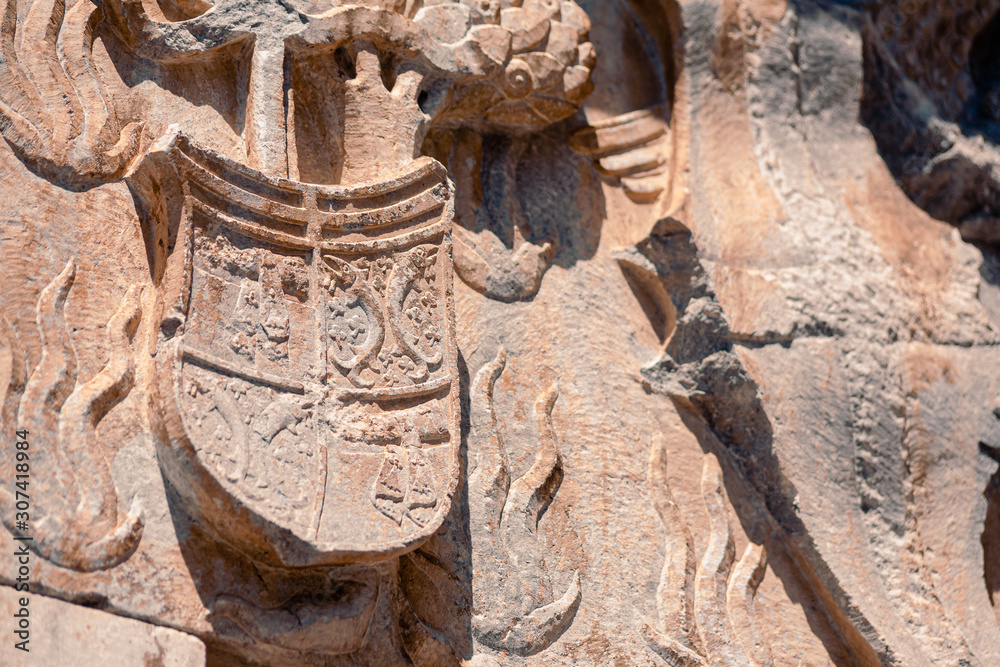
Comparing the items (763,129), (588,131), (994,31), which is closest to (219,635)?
(588,131)

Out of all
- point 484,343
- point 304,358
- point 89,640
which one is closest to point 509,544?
point 484,343

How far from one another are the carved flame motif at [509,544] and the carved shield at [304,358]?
0.21 meters

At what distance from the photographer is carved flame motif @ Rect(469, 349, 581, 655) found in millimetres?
1977

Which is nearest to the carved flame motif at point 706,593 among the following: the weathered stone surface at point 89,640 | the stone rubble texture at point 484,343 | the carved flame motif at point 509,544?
the stone rubble texture at point 484,343

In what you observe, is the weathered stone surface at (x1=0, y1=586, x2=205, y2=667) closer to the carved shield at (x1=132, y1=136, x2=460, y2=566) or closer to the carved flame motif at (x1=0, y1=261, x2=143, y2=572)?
the carved flame motif at (x1=0, y1=261, x2=143, y2=572)

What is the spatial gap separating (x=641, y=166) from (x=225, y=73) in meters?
1.15

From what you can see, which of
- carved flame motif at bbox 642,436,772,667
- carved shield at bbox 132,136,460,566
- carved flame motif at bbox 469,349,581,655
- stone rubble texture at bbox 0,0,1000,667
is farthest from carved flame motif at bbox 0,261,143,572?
carved flame motif at bbox 642,436,772,667

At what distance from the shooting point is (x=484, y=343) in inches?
89.2

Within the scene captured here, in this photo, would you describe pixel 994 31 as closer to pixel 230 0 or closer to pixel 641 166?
pixel 641 166

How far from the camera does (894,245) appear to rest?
9.24 feet

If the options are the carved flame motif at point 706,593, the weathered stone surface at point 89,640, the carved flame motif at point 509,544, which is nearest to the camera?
the weathered stone surface at point 89,640

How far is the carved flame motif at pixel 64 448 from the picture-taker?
1.61 meters

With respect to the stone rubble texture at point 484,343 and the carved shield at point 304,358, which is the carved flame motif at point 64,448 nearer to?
the stone rubble texture at point 484,343

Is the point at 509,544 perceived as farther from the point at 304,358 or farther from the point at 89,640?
the point at 89,640
